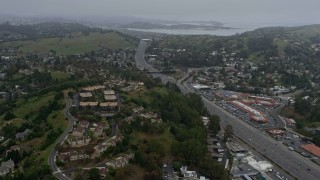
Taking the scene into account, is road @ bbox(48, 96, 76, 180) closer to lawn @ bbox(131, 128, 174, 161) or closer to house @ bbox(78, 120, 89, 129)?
house @ bbox(78, 120, 89, 129)

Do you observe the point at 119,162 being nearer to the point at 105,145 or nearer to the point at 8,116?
the point at 105,145

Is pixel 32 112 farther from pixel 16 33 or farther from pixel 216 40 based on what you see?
pixel 16 33

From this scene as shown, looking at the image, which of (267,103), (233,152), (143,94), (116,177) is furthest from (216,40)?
(116,177)

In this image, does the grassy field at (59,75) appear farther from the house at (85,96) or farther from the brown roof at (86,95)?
the house at (85,96)

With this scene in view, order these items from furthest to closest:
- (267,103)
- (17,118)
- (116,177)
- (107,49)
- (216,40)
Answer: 1. (216,40)
2. (107,49)
3. (267,103)
4. (17,118)
5. (116,177)

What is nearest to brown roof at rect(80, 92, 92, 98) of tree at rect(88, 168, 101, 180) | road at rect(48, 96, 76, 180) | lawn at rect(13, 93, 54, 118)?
road at rect(48, 96, 76, 180)

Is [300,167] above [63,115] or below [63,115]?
below

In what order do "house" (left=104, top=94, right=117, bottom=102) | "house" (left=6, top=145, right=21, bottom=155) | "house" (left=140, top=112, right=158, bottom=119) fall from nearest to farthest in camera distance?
"house" (left=6, top=145, right=21, bottom=155), "house" (left=140, top=112, right=158, bottom=119), "house" (left=104, top=94, right=117, bottom=102)
